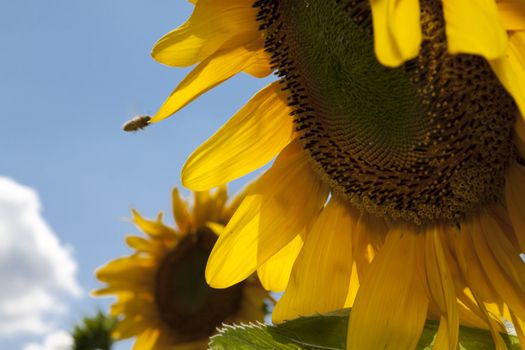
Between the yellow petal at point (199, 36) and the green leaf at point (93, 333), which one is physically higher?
the yellow petal at point (199, 36)

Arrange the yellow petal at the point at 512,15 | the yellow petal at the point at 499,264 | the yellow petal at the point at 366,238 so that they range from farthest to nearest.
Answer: the yellow petal at the point at 366,238 < the yellow petal at the point at 499,264 < the yellow petal at the point at 512,15

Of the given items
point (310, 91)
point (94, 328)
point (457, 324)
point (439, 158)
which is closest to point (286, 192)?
point (310, 91)

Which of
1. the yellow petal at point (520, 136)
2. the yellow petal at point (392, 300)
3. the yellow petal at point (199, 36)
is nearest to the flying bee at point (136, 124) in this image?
the yellow petal at point (199, 36)

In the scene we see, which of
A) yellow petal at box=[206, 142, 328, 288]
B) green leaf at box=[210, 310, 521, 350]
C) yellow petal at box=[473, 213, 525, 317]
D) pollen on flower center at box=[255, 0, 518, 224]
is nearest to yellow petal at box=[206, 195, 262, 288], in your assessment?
yellow petal at box=[206, 142, 328, 288]

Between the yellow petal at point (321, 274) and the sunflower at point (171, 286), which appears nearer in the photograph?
the yellow petal at point (321, 274)

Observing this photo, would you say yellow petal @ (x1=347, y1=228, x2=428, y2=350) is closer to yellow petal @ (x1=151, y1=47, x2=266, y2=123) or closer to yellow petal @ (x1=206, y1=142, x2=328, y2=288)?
yellow petal @ (x1=206, y1=142, x2=328, y2=288)

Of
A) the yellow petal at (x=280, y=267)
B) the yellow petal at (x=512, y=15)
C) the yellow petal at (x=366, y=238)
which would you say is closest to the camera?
the yellow petal at (x=512, y=15)

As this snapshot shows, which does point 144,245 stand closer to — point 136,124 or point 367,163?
point 136,124

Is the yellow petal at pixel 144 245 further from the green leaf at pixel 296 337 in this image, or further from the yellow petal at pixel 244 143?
the green leaf at pixel 296 337
